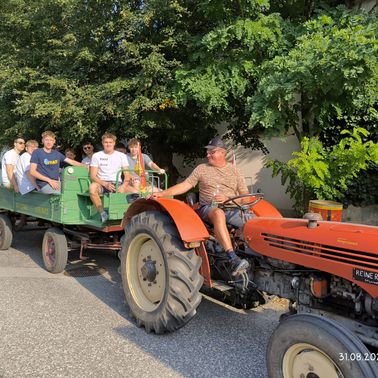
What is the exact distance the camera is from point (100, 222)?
5492 millimetres

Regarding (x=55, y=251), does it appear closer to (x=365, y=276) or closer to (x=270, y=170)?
(x=365, y=276)

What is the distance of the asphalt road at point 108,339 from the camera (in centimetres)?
324

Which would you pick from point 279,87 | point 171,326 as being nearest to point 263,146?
point 279,87

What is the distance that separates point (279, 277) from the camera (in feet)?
11.0

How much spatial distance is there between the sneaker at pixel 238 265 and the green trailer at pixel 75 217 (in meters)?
2.10

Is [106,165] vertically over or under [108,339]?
over

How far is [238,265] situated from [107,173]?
3.03 meters

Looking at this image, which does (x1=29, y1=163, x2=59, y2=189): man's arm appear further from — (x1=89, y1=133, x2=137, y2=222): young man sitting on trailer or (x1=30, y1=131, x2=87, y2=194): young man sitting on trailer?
(x1=89, y1=133, x2=137, y2=222): young man sitting on trailer

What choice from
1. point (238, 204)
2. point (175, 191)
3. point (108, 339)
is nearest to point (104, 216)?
point (175, 191)

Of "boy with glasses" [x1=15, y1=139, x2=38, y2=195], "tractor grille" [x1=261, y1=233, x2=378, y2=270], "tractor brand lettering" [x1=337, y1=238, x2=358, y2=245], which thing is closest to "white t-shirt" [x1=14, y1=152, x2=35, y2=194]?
"boy with glasses" [x1=15, y1=139, x2=38, y2=195]

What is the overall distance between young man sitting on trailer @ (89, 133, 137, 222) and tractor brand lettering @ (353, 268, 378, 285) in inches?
140

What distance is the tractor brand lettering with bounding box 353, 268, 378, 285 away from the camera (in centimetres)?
246

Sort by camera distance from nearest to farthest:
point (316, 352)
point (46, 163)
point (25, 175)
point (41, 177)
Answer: point (316, 352), point (41, 177), point (46, 163), point (25, 175)

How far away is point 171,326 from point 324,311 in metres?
1.35
